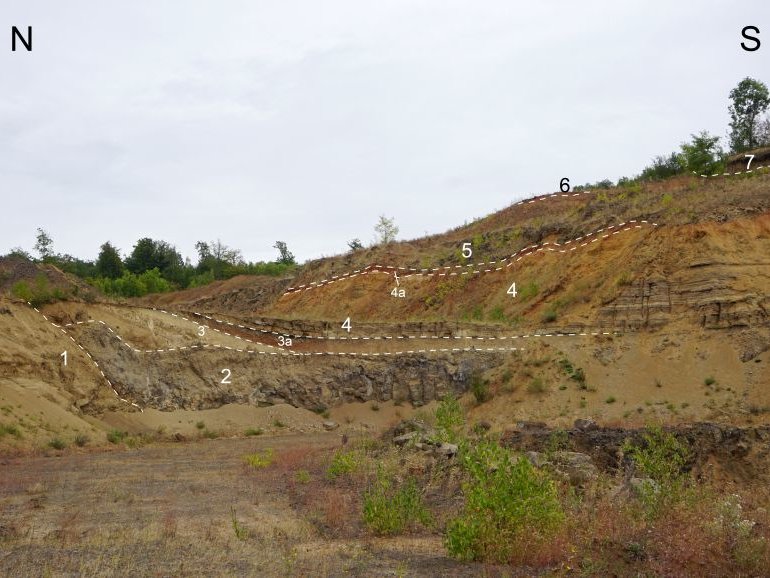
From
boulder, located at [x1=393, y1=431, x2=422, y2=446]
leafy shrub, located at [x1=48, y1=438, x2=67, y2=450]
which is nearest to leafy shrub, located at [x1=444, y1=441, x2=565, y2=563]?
boulder, located at [x1=393, y1=431, x2=422, y2=446]

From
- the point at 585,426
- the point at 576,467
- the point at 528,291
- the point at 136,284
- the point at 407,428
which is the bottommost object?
the point at 585,426

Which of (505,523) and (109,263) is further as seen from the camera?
(109,263)

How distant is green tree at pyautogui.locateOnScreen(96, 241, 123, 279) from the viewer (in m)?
62.7

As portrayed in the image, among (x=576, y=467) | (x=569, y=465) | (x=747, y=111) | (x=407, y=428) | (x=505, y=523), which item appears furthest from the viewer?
(x=747, y=111)

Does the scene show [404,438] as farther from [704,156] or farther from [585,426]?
[704,156]

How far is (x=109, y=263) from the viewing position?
63125 mm

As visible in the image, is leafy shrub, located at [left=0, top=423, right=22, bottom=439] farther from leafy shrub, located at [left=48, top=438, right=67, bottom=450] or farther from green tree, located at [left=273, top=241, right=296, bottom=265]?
green tree, located at [left=273, top=241, right=296, bottom=265]

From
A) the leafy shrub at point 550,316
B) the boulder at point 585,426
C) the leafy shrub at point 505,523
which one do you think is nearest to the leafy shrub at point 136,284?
the leafy shrub at point 550,316

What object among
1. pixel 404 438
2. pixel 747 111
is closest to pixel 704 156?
pixel 747 111

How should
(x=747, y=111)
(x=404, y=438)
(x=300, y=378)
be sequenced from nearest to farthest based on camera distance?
(x=404, y=438), (x=300, y=378), (x=747, y=111)

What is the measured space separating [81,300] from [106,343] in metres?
1.99

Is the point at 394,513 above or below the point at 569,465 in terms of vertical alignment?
above

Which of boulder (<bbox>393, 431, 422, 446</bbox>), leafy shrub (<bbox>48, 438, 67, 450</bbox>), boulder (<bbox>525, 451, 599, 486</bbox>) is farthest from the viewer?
leafy shrub (<bbox>48, 438, 67, 450</bbox>)

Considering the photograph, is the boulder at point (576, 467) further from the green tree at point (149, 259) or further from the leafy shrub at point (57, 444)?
the green tree at point (149, 259)
